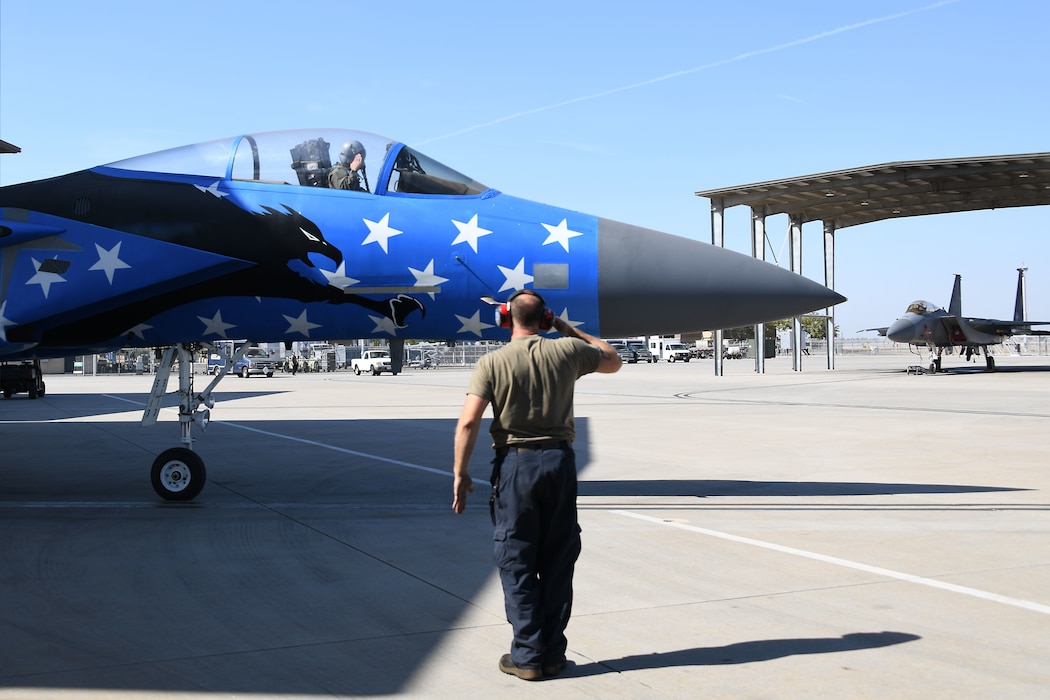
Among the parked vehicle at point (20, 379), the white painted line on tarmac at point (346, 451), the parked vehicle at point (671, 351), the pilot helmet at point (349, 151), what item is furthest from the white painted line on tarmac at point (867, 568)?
the parked vehicle at point (671, 351)

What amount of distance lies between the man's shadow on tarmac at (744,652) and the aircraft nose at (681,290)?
10.2 ft

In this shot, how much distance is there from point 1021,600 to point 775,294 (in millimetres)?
2902

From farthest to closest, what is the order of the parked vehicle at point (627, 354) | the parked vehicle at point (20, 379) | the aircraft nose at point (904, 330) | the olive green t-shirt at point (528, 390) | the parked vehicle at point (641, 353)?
the parked vehicle at point (641, 353) < the parked vehicle at point (627, 354) < the aircraft nose at point (904, 330) < the parked vehicle at point (20, 379) < the olive green t-shirt at point (528, 390)

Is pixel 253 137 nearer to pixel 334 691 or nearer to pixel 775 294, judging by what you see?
pixel 775 294

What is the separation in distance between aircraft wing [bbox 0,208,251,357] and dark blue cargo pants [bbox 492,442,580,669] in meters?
4.13

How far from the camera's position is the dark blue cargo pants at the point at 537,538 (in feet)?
12.3

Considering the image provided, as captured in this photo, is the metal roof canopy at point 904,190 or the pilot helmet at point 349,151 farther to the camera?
the metal roof canopy at point 904,190

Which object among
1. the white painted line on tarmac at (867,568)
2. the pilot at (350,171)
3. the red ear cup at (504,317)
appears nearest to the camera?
the red ear cup at (504,317)

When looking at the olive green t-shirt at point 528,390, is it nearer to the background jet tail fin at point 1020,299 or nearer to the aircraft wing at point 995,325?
the aircraft wing at point 995,325

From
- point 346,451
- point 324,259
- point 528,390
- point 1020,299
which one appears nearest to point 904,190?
point 1020,299

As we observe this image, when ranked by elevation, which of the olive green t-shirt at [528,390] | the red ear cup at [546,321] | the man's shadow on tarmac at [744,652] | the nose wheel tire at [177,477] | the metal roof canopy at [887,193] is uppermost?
the metal roof canopy at [887,193]

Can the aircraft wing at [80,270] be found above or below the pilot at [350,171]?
below

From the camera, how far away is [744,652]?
3.94 m

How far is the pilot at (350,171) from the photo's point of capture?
7.28 m
